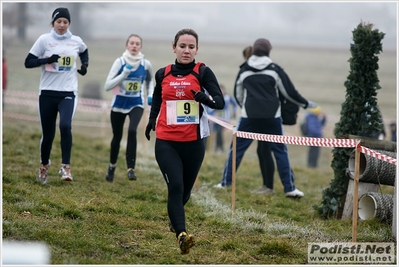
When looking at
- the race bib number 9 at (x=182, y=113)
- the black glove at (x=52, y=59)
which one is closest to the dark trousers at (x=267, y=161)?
the black glove at (x=52, y=59)

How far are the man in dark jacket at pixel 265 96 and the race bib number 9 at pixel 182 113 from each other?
Answer: 3.83 meters

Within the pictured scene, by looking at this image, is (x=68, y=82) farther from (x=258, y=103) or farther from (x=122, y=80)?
(x=258, y=103)

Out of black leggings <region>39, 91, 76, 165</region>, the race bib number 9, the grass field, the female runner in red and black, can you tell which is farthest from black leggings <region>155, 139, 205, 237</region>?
black leggings <region>39, 91, 76, 165</region>

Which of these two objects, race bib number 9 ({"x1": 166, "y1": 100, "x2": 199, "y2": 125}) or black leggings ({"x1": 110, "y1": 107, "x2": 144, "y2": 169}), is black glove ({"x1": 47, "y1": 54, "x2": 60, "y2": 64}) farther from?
race bib number 9 ({"x1": 166, "y1": 100, "x2": 199, "y2": 125})

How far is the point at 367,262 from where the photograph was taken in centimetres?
597

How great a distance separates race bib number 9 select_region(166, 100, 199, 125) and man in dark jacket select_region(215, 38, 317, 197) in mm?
3833

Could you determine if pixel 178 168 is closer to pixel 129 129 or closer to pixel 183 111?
pixel 183 111

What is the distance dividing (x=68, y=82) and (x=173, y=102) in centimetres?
304

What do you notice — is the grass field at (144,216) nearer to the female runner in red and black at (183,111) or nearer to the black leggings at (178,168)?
the black leggings at (178,168)

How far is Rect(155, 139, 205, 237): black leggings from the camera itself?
19.5 ft

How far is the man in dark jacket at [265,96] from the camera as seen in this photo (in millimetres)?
9930

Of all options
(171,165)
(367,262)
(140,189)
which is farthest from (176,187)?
(140,189)

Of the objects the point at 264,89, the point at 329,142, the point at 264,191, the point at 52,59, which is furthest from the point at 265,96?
the point at 52,59

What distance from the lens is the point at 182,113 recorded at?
20.3 ft
